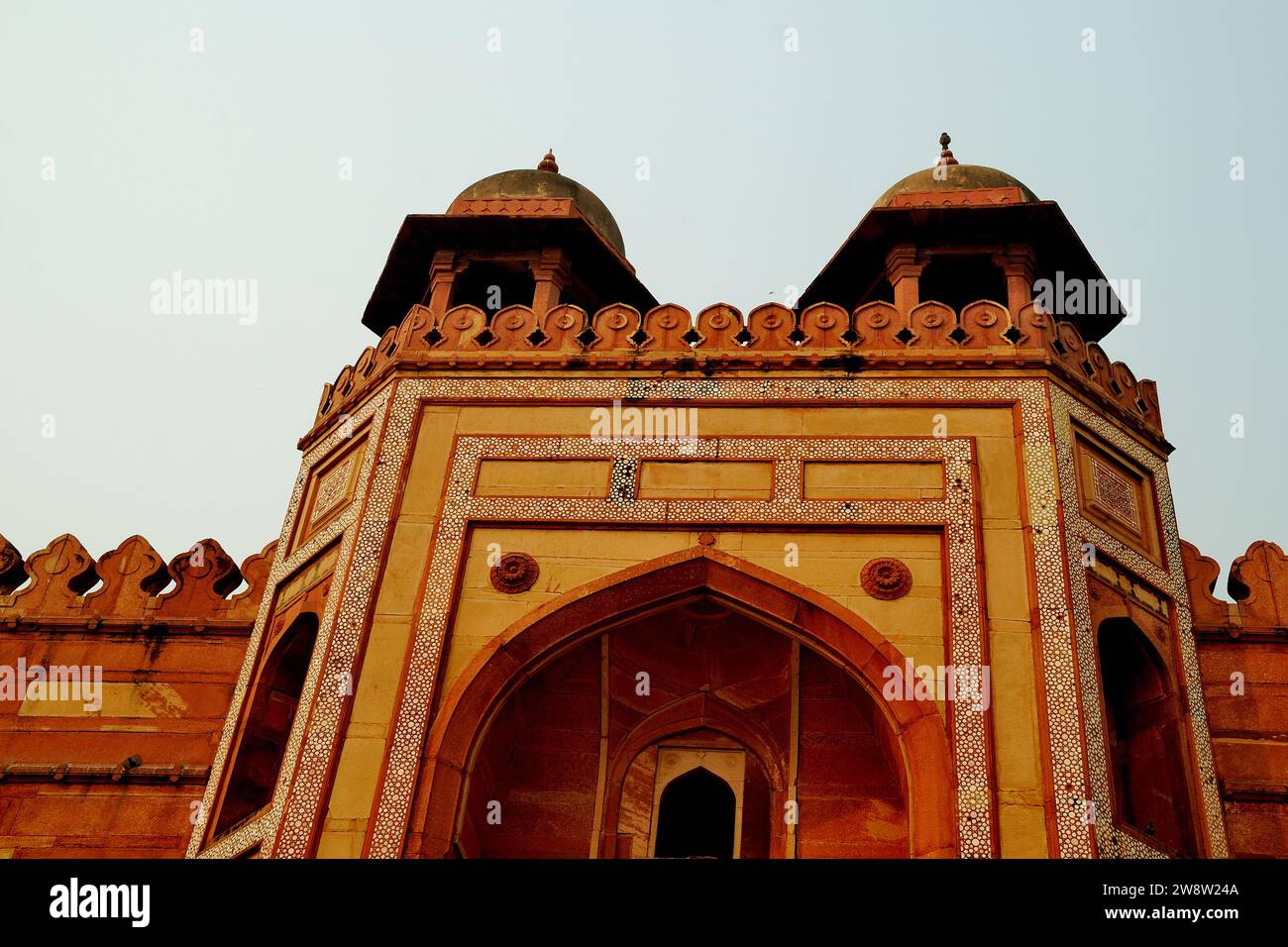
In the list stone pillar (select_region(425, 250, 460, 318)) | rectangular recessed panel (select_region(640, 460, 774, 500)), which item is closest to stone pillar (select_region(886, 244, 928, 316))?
rectangular recessed panel (select_region(640, 460, 774, 500))

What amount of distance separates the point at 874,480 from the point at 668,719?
2017 mm

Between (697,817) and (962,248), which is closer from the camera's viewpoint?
(697,817)

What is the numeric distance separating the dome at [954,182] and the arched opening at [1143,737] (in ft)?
12.2

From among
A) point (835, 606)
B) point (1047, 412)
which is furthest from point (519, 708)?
point (1047, 412)

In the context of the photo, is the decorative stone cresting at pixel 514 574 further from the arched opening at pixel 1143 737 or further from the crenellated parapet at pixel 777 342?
the arched opening at pixel 1143 737

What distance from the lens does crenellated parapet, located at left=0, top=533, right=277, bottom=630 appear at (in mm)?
11680

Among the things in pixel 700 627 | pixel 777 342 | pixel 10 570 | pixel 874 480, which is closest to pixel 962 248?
pixel 777 342

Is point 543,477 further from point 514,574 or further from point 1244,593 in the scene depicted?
point 1244,593

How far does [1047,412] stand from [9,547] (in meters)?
7.71

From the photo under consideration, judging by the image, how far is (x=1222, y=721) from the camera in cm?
1024

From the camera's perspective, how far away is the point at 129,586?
11.9 m

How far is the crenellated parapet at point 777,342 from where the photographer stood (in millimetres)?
10898
